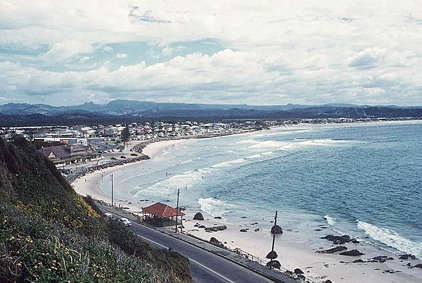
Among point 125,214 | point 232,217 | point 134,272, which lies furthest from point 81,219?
point 232,217

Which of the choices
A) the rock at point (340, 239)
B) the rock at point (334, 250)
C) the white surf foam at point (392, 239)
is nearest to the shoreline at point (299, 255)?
the rock at point (334, 250)

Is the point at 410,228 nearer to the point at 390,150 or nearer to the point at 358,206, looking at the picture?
the point at 358,206

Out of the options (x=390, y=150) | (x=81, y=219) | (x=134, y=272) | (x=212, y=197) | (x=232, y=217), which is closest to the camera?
(x=134, y=272)

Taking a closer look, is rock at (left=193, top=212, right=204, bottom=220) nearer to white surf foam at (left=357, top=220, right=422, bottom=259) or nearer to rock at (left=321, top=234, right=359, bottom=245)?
rock at (left=321, top=234, right=359, bottom=245)

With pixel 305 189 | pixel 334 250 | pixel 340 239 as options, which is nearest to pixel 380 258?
pixel 334 250

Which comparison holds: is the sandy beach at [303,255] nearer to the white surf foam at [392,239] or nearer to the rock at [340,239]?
the rock at [340,239]
